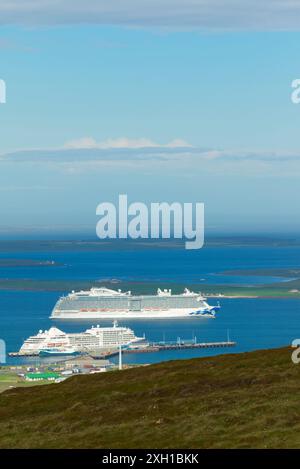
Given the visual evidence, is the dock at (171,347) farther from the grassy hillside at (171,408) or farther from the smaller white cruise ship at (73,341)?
the grassy hillside at (171,408)

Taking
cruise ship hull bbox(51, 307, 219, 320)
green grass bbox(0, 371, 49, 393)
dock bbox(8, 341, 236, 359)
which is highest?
cruise ship hull bbox(51, 307, 219, 320)

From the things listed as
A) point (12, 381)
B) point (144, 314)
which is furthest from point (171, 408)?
point (144, 314)

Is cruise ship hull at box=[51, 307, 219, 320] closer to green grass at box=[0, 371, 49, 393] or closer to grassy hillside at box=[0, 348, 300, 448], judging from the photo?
green grass at box=[0, 371, 49, 393]

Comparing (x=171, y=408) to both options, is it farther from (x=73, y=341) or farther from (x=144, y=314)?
(x=144, y=314)

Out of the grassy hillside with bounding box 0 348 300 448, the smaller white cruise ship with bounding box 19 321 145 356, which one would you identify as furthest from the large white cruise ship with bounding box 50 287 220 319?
the grassy hillside with bounding box 0 348 300 448

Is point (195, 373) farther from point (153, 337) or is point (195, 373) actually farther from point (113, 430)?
point (153, 337)
